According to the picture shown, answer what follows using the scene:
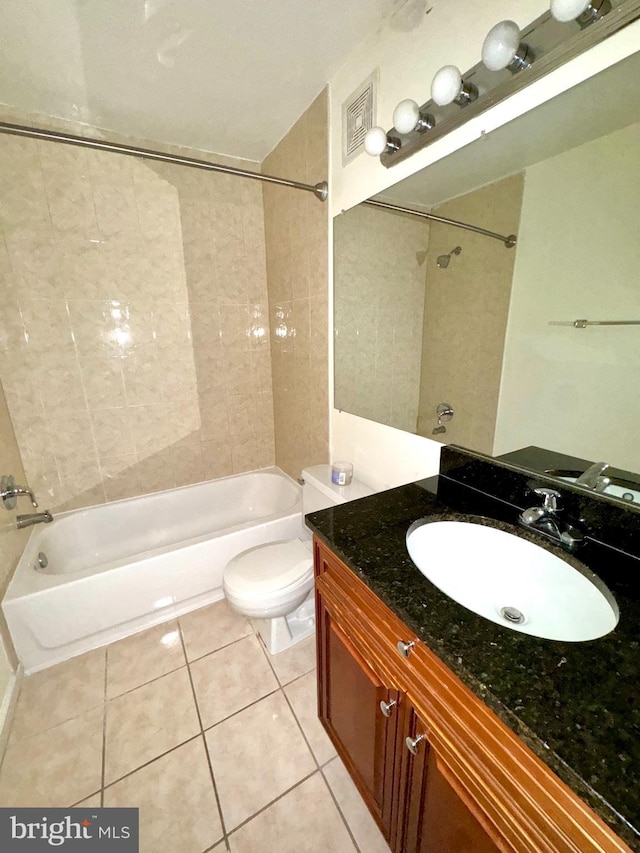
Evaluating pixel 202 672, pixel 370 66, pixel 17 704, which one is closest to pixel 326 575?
pixel 202 672

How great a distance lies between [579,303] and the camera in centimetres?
82

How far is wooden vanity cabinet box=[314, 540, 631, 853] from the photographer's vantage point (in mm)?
440

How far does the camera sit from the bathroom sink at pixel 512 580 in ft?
2.29

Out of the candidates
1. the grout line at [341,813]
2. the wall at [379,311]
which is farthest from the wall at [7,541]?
the wall at [379,311]

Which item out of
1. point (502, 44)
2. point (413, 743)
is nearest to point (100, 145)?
point (502, 44)

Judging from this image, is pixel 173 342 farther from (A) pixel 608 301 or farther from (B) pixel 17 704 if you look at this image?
(A) pixel 608 301

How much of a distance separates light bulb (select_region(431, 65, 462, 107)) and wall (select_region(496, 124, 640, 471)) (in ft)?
0.91

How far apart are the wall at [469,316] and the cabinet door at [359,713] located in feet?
2.30

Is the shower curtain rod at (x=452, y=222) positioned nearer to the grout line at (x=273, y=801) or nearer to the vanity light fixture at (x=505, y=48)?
the vanity light fixture at (x=505, y=48)

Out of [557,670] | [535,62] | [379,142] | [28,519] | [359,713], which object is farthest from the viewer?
[28,519]

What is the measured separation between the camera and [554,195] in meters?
0.84

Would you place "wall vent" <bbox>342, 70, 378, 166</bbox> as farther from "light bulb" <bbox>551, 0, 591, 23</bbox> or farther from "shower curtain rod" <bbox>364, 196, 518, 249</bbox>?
"light bulb" <bbox>551, 0, 591, 23</bbox>

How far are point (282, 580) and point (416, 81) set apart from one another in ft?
5.99

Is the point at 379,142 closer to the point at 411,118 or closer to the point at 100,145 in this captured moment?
the point at 411,118
